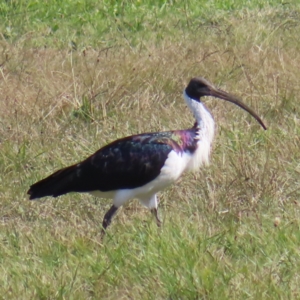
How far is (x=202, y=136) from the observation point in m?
6.87

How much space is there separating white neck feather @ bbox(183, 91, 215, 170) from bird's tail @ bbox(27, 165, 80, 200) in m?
0.82

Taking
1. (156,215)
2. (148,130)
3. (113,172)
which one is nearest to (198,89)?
(113,172)

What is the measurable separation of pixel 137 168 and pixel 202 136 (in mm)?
518

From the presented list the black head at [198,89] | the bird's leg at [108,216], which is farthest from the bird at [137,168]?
the black head at [198,89]

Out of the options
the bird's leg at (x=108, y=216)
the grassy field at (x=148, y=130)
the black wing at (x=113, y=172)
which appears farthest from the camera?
the black wing at (x=113, y=172)

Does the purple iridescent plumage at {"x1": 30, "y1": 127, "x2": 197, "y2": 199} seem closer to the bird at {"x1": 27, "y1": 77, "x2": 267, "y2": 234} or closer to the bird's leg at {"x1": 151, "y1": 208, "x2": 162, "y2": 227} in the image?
the bird at {"x1": 27, "y1": 77, "x2": 267, "y2": 234}

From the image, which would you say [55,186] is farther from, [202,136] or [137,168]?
[202,136]

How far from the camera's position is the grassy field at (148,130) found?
5430 millimetres

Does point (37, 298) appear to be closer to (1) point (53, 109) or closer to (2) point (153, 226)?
(2) point (153, 226)

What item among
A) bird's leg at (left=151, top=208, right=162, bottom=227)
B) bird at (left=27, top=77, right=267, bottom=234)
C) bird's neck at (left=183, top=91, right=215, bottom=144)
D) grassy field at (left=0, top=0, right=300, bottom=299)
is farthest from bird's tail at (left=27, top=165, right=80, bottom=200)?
bird's neck at (left=183, top=91, right=215, bottom=144)

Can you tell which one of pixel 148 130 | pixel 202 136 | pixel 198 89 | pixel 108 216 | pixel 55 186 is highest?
pixel 198 89

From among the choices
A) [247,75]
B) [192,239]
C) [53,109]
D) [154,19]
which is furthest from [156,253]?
[154,19]

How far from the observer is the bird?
673 centimetres

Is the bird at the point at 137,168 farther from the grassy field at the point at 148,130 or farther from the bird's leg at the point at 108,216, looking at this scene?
the grassy field at the point at 148,130
